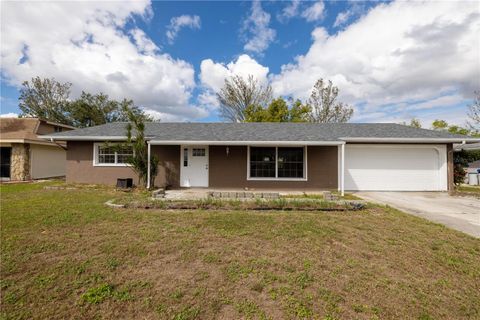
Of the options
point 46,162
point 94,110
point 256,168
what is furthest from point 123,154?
point 94,110

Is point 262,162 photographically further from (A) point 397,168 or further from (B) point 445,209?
(B) point 445,209

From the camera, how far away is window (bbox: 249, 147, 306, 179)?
10.6 meters

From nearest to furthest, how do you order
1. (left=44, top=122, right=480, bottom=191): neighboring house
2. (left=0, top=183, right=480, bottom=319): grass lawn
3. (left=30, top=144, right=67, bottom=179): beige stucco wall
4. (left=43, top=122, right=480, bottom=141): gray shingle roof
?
(left=0, top=183, right=480, bottom=319): grass lawn
(left=43, top=122, right=480, bottom=141): gray shingle roof
(left=44, top=122, right=480, bottom=191): neighboring house
(left=30, top=144, right=67, bottom=179): beige stucco wall

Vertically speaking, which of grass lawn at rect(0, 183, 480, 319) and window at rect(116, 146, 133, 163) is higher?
window at rect(116, 146, 133, 163)

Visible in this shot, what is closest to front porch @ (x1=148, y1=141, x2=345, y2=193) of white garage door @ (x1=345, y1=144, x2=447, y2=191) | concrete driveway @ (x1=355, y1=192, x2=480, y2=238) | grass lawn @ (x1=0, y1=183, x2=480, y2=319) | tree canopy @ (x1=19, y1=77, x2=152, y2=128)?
white garage door @ (x1=345, y1=144, x2=447, y2=191)

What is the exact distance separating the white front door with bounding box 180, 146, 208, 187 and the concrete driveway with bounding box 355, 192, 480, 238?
7.47 m

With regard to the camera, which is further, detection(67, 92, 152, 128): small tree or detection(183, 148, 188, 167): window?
detection(67, 92, 152, 128): small tree

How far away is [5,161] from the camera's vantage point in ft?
44.3

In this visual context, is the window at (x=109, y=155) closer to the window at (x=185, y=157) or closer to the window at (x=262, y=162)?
the window at (x=185, y=157)

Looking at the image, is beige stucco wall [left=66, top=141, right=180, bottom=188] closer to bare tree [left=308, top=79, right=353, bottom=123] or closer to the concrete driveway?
the concrete driveway

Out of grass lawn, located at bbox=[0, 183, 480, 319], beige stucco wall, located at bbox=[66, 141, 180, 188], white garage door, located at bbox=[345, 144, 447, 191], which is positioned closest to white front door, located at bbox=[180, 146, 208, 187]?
beige stucco wall, located at bbox=[66, 141, 180, 188]

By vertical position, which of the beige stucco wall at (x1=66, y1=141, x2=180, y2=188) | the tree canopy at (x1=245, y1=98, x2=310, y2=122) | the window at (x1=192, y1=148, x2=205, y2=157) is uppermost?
the tree canopy at (x1=245, y1=98, x2=310, y2=122)

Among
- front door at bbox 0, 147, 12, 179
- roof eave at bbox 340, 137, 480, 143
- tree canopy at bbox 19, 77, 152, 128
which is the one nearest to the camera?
roof eave at bbox 340, 137, 480, 143

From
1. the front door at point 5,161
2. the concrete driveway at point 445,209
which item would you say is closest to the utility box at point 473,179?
the concrete driveway at point 445,209
